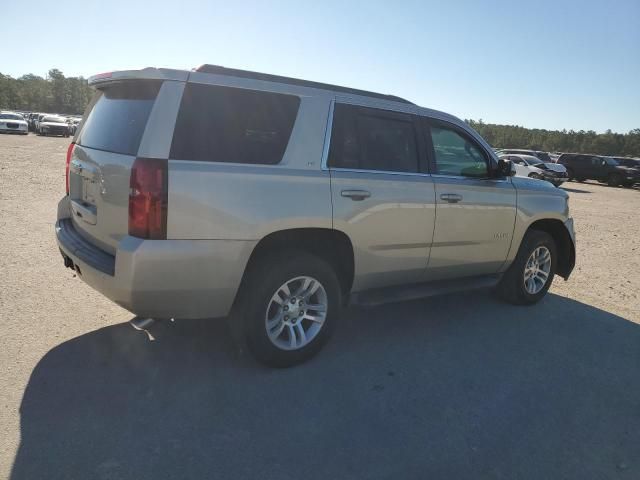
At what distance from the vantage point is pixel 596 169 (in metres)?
29.8

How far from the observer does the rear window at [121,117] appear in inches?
123

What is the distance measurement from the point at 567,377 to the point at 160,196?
129 inches

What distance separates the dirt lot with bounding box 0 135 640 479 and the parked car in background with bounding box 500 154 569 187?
65.0 ft

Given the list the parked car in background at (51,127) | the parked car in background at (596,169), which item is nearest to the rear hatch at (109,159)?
the parked car in background at (596,169)

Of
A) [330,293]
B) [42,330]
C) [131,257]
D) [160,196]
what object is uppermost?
[160,196]

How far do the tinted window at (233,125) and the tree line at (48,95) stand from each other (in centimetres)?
11992

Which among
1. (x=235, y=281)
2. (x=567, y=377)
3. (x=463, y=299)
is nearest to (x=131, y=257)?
(x=235, y=281)

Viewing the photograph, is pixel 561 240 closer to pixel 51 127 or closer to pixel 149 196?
pixel 149 196

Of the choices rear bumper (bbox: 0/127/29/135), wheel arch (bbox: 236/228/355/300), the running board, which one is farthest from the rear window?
rear bumper (bbox: 0/127/29/135)

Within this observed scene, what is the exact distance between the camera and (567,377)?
12.6ft

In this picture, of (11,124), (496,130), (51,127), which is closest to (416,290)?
(11,124)

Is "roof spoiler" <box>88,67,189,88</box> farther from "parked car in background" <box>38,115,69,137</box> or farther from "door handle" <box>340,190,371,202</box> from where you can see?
"parked car in background" <box>38,115,69,137</box>

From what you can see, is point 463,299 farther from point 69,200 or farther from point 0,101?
point 0,101

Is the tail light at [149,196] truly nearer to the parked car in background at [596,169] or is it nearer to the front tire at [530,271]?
the front tire at [530,271]
